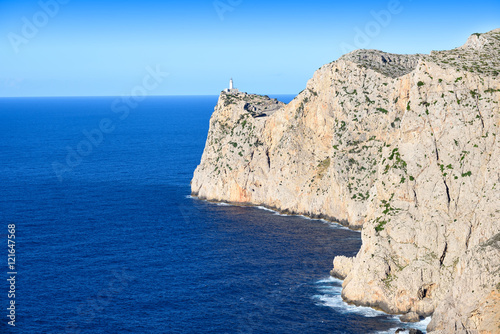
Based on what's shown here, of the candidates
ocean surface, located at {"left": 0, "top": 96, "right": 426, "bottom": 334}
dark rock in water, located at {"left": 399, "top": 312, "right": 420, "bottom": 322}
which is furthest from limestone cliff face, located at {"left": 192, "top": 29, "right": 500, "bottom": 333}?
ocean surface, located at {"left": 0, "top": 96, "right": 426, "bottom": 334}

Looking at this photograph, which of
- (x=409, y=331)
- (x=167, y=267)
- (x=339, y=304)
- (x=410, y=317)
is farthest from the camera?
(x=167, y=267)

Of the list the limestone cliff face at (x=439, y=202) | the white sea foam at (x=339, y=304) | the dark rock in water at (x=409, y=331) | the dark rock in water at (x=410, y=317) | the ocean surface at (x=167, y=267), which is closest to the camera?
the limestone cliff face at (x=439, y=202)

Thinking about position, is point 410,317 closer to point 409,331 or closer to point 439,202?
point 409,331

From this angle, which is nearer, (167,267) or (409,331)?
(409,331)

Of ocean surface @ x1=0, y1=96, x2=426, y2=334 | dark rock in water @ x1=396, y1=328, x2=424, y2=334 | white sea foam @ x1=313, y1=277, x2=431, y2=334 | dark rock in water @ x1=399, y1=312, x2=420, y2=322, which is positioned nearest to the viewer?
dark rock in water @ x1=396, y1=328, x2=424, y2=334

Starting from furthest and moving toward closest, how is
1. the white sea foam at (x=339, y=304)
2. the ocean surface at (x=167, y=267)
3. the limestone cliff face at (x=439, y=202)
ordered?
the ocean surface at (x=167, y=267) → the white sea foam at (x=339, y=304) → the limestone cliff face at (x=439, y=202)

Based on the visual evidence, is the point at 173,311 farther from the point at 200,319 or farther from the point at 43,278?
the point at 43,278

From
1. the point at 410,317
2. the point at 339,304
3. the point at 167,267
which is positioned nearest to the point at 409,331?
the point at 410,317

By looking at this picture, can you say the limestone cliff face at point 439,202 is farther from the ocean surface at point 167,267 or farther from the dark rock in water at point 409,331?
the ocean surface at point 167,267

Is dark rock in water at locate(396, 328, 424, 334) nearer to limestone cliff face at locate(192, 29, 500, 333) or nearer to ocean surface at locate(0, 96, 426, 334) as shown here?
ocean surface at locate(0, 96, 426, 334)

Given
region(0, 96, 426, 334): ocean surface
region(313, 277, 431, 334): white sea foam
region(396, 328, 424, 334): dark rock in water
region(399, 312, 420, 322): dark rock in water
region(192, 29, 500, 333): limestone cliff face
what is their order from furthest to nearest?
region(0, 96, 426, 334): ocean surface, region(399, 312, 420, 322): dark rock in water, region(313, 277, 431, 334): white sea foam, region(396, 328, 424, 334): dark rock in water, region(192, 29, 500, 333): limestone cliff face

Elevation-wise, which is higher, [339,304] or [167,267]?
[167,267]

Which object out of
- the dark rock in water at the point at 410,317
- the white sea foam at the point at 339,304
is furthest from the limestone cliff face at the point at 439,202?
the dark rock in water at the point at 410,317
